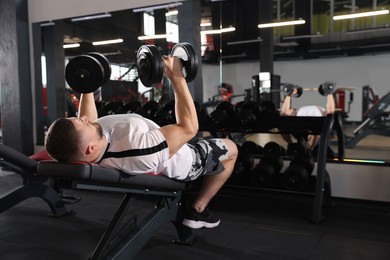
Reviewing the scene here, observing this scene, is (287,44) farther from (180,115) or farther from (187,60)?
(180,115)

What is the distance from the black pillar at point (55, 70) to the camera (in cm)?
422

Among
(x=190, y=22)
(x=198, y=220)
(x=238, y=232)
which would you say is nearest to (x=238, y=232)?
(x=238, y=232)

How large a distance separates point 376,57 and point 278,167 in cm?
477

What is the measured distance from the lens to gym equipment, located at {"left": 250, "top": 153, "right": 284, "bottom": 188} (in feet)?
7.70

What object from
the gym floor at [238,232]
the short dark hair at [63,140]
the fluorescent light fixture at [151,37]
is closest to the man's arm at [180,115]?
the short dark hair at [63,140]

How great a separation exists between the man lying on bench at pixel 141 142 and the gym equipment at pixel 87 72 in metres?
0.06

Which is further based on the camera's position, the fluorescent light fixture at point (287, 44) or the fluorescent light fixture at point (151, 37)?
the fluorescent light fixture at point (287, 44)

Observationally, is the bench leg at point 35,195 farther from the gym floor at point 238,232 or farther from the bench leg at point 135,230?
the bench leg at point 135,230

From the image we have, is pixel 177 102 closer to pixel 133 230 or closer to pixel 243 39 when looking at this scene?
pixel 133 230

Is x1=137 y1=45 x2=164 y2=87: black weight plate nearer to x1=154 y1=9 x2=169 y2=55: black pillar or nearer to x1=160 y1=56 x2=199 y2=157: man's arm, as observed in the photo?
x1=160 y1=56 x2=199 y2=157: man's arm

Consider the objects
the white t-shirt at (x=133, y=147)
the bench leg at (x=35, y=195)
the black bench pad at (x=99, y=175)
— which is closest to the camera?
the black bench pad at (x=99, y=175)

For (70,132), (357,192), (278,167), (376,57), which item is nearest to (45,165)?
(70,132)

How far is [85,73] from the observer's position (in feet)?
5.65

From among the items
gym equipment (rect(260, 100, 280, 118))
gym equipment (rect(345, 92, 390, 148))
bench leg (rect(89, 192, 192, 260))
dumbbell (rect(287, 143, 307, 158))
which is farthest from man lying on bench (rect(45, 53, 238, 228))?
gym equipment (rect(345, 92, 390, 148))
